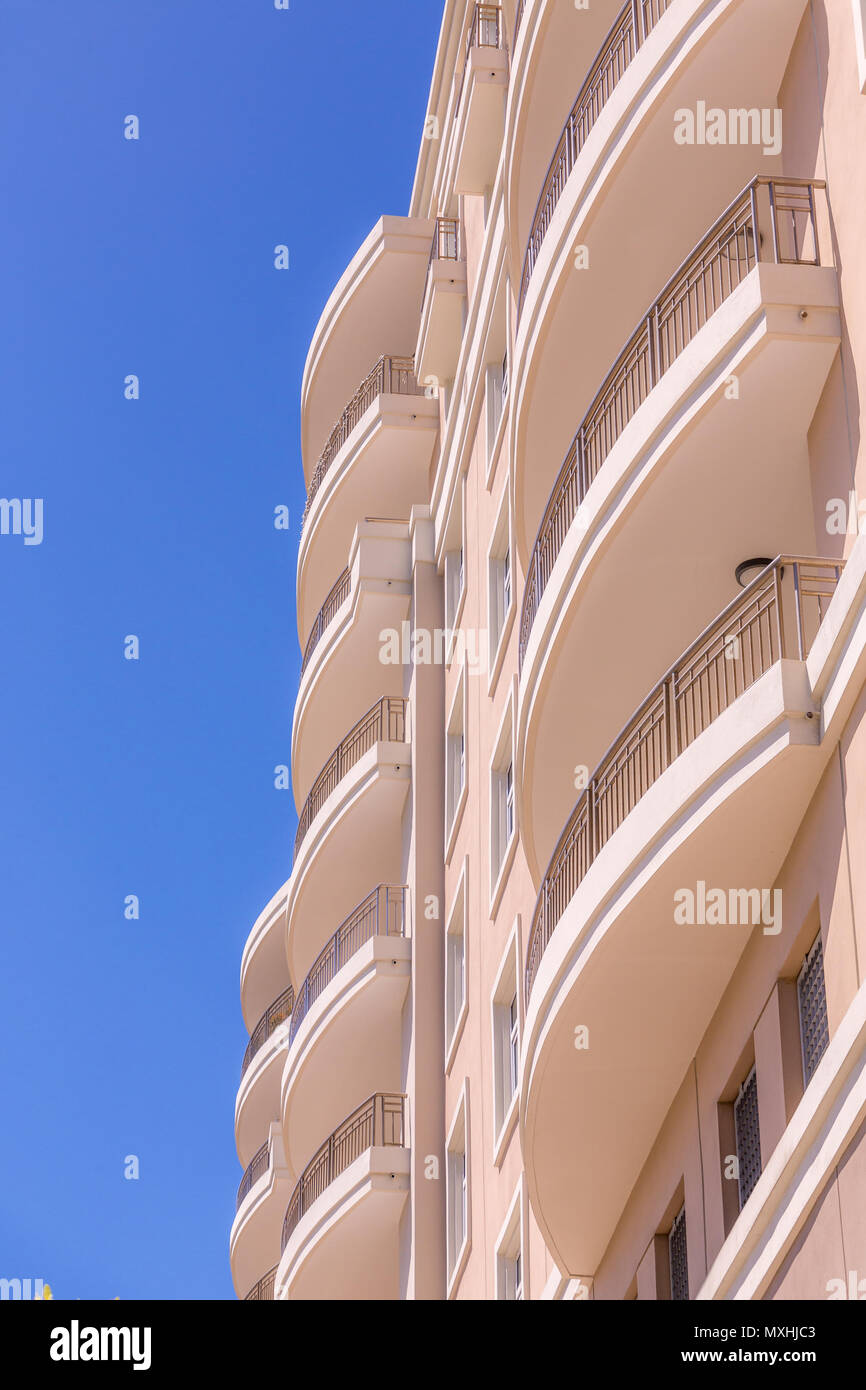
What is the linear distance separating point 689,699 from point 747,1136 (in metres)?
3.57

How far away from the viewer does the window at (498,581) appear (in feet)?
87.9

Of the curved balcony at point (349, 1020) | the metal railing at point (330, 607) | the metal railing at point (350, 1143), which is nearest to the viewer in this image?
the metal railing at point (350, 1143)

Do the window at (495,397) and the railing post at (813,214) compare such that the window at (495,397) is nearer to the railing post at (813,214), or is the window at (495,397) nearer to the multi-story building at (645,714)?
the multi-story building at (645,714)

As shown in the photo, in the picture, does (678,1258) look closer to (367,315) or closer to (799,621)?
(799,621)

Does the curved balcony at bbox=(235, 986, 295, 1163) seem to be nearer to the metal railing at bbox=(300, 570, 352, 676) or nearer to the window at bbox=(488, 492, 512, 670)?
the metal railing at bbox=(300, 570, 352, 676)

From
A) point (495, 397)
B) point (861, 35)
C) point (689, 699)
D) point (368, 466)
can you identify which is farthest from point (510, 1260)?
point (368, 466)

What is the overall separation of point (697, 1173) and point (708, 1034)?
1119 mm

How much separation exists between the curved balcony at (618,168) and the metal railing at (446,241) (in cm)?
955

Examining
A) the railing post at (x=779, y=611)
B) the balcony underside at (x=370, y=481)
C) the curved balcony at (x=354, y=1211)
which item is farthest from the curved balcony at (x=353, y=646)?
the railing post at (x=779, y=611)

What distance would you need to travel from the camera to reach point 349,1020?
31.5 meters

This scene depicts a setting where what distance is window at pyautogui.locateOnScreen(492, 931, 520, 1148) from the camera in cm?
2369

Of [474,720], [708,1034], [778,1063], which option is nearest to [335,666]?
[474,720]

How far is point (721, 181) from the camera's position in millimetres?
18250

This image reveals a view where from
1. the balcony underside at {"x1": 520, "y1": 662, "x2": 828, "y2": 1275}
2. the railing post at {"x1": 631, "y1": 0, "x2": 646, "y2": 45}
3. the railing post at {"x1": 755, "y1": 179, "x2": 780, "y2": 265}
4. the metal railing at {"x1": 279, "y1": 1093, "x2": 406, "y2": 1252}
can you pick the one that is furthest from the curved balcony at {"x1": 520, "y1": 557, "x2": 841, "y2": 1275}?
the metal railing at {"x1": 279, "y1": 1093, "x2": 406, "y2": 1252}
